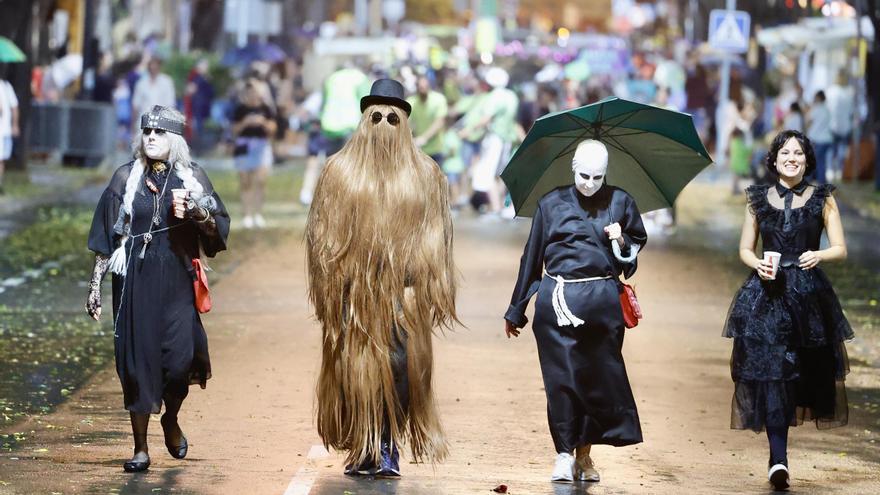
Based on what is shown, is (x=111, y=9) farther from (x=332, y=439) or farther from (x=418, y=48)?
(x=332, y=439)

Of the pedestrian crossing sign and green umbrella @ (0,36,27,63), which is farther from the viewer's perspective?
the pedestrian crossing sign

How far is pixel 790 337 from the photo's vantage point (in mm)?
9320

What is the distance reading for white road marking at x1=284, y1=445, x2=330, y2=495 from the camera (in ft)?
28.6

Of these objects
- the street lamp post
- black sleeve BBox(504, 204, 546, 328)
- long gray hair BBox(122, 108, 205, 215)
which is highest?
long gray hair BBox(122, 108, 205, 215)

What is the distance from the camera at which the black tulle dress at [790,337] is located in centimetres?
931

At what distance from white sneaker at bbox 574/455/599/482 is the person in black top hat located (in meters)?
0.63

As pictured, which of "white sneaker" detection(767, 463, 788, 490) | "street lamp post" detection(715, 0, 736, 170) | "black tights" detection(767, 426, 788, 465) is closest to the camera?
"white sneaker" detection(767, 463, 788, 490)

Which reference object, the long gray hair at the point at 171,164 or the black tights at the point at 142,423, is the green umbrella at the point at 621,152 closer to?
the long gray hair at the point at 171,164

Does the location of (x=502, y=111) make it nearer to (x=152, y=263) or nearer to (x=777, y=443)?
(x=777, y=443)

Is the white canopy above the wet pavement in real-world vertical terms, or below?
above

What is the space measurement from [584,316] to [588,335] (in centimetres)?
10

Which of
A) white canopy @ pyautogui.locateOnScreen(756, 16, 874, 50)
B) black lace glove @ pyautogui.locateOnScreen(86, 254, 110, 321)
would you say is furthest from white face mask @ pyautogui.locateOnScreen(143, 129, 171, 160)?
white canopy @ pyautogui.locateOnScreen(756, 16, 874, 50)

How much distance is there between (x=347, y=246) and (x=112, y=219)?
42.8 inches

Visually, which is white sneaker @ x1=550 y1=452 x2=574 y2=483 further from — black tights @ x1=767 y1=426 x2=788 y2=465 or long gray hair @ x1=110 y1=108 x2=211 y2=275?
long gray hair @ x1=110 y1=108 x2=211 y2=275
